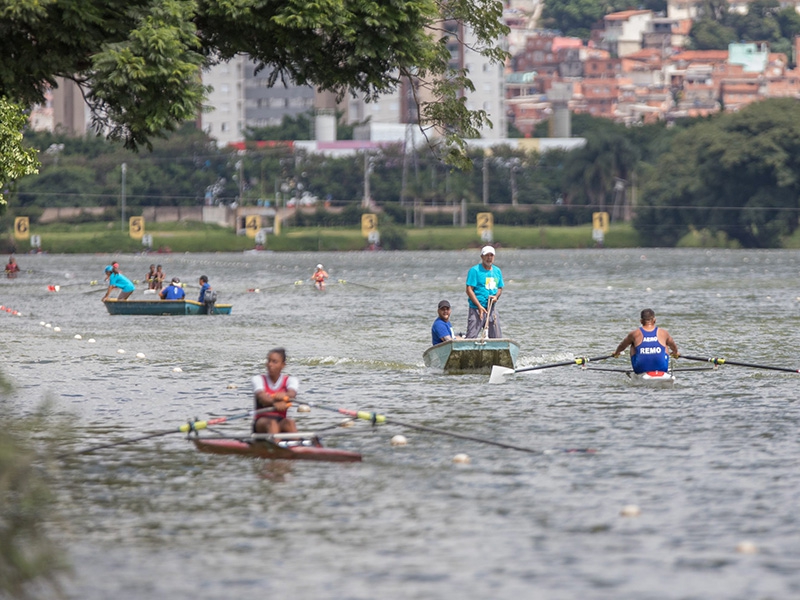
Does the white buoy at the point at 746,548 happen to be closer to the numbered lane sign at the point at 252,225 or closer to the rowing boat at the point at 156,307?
the rowing boat at the point at 156,307

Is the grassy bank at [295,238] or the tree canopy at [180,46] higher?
the tree canopy at [180,46]

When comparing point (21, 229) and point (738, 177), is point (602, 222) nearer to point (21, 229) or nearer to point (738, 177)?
point (738, 177)

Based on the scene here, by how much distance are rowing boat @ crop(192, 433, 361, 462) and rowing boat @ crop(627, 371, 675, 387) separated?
311 inches

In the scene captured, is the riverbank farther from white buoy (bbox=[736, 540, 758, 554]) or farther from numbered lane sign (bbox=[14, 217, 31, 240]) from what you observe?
white buoy (bbox=[736, 540, 758, 554])

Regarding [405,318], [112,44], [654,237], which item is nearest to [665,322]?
[405,318]

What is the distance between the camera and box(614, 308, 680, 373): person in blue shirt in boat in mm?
22781

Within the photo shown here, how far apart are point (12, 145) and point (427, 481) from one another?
12.1 m

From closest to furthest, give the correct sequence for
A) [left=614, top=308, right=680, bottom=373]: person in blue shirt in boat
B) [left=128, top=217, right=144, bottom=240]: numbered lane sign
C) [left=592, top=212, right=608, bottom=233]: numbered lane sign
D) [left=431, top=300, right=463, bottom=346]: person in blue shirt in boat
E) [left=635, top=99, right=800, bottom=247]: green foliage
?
[left=614, top=308, right=680, bottom=373]: person in blue shirt in boat < [left=431, top=300, right=463, bottom=346]: person in blue shirt in boat < [left=635, top=99, right=800, bottom=247]: green foliage < [left=128, top=217, right=144, bottom=240]: numbered lane sign < [left=592, top=212, right=608, bottom=233]: numbered lane sign

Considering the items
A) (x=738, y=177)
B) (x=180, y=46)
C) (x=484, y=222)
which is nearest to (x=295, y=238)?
(x=484, y=222)

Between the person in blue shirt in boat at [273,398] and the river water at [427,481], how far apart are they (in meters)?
0.44

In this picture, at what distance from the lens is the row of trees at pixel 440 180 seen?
145 m

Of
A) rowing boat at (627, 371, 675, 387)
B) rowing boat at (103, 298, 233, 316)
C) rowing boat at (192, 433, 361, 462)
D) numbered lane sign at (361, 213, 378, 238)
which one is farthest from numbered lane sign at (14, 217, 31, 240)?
rowing boat at (192, 433, 361, 462)

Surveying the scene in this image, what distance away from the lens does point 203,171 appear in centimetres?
16625

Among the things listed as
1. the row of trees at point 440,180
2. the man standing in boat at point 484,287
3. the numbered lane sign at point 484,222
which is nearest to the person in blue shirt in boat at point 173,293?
the man standing in boat at point 484,287
